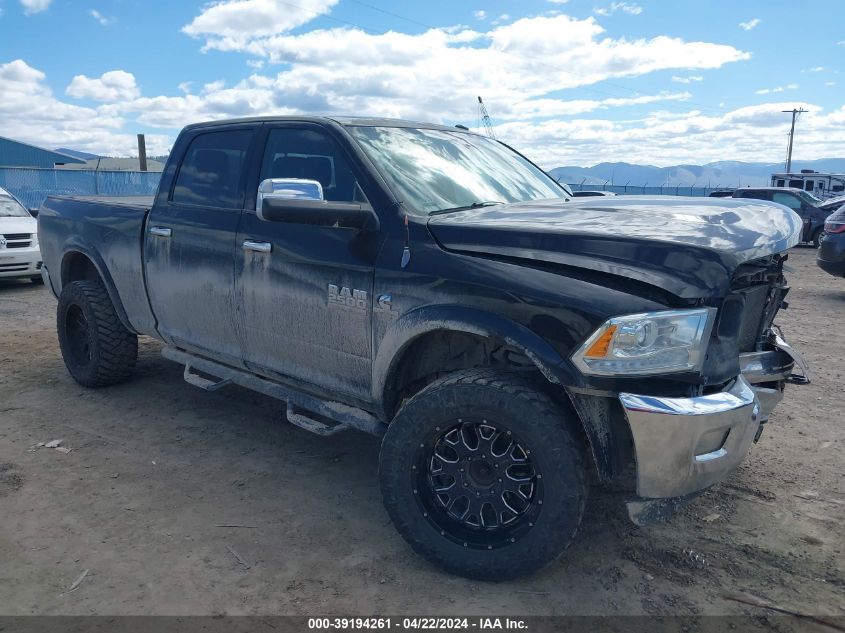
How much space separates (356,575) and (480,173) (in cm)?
218

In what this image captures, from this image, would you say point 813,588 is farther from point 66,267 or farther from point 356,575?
point 66,267

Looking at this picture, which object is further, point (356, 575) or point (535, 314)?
point (356, 575)

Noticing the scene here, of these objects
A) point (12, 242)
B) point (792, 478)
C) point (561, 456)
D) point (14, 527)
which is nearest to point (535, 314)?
point (561, 456)

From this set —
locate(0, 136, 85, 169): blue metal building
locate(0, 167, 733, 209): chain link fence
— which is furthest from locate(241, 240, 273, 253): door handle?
locate(0, 136, 85, 169): blue metal building

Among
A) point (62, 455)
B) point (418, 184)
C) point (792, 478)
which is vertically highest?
point (418, 184)

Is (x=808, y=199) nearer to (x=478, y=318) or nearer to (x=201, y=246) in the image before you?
(x=201, y=246)

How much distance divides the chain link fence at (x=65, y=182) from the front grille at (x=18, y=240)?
11623 millimetres

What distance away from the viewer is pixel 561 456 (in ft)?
8.65

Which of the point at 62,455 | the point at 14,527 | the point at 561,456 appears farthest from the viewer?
the point at 62,455

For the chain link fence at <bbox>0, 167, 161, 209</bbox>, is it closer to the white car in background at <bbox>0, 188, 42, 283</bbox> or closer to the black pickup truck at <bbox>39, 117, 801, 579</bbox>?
the white car in background at <bbox>0, 188, 42, 283</bbox>

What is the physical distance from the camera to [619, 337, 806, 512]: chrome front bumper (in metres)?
2.49

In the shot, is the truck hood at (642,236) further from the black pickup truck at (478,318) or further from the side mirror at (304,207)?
the side mirror at (304,207)

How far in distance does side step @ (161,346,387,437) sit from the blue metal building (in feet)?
157

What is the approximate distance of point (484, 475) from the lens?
290 centimetres
